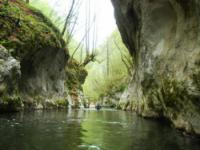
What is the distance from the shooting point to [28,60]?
23.4 metres

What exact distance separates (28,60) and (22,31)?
104 inches

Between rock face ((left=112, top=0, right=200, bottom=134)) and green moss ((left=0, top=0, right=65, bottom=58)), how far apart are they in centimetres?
698

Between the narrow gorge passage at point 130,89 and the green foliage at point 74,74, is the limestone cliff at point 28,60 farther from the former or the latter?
the green foliage at point 74,74

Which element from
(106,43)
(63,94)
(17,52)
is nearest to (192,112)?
(17,52)

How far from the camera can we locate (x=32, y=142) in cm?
809

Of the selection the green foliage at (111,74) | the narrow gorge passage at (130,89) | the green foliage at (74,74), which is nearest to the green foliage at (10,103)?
the narrow gorge passage at (130,89)

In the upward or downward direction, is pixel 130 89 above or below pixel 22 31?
below

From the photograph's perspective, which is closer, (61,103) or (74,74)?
(61,103)

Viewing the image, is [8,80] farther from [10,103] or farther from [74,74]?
[74,74]

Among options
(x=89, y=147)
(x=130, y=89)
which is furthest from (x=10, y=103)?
(x=130, y=89)

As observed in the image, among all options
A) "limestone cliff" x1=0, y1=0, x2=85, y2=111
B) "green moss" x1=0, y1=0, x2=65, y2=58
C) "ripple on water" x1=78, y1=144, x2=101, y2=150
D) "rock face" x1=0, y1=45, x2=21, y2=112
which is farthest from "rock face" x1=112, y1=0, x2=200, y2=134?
"rock face" x1=0, y1=45, x2=21, y2=112

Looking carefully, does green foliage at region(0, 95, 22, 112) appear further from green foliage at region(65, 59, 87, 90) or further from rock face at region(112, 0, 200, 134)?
green foliage at region(65, 59, 87, 90)

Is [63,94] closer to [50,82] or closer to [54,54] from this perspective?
[50,82]

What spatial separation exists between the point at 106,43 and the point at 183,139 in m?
46.3
